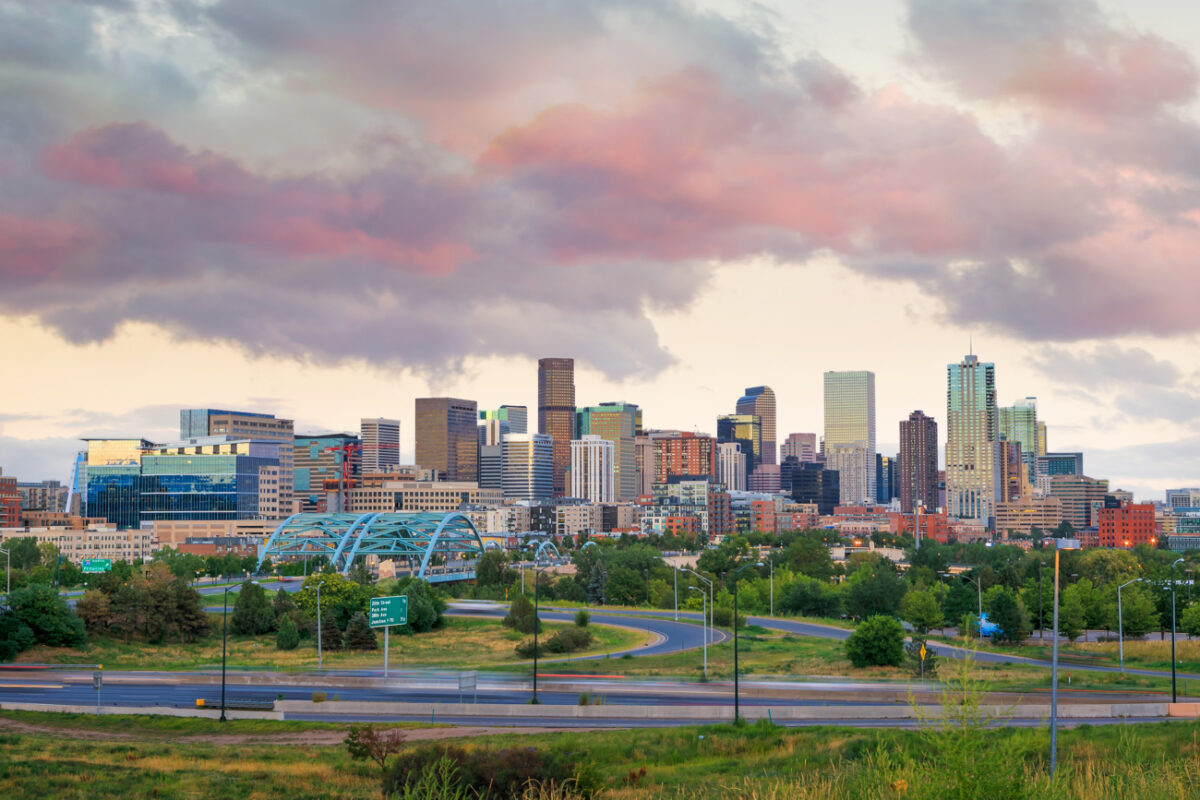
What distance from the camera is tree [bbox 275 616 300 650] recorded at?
309ft

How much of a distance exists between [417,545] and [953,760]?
183743 millimetres

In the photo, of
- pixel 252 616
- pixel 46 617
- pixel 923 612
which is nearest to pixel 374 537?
pixel 252 616

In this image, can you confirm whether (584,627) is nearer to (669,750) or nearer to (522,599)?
(522,599)

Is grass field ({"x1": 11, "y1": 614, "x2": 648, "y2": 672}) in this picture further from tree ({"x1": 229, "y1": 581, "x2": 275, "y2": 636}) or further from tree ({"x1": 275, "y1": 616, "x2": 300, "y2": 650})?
tree ({"x1": 229, "y1": 581, "x2": 275, "y2": 636})

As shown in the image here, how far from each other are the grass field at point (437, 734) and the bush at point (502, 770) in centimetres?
169

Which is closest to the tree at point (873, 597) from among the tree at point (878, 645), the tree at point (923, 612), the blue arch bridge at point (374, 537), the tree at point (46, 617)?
the tree at point (923, 612)

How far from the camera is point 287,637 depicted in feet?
309

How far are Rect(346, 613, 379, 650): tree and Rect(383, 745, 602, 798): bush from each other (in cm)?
6213

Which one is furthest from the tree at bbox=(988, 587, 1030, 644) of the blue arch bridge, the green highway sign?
the blue arch bridge

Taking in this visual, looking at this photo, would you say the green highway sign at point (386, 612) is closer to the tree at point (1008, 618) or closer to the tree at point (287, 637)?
the tree at point (287, 637)

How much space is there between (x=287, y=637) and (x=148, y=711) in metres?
36.5

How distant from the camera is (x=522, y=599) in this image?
108 metres

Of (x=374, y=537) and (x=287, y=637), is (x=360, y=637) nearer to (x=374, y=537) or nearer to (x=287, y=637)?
(x=287, y=637)

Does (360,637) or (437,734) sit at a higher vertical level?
(437,734)
